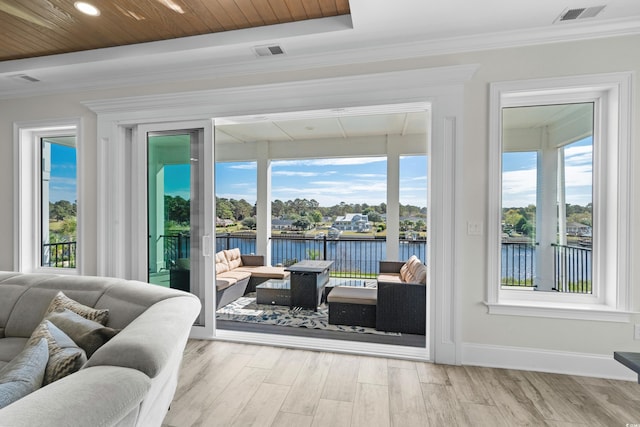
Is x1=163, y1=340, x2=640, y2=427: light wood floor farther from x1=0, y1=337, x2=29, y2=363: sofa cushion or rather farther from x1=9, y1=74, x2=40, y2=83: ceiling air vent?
x1=9, y1=74, x2=40, y2=83: ceiling air vent

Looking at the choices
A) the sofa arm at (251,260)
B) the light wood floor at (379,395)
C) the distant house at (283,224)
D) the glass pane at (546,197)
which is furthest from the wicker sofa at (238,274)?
the glass pane at (546,197)

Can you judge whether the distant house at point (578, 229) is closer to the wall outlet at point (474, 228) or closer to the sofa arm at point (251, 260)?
the wall outlet at point (474, 228)

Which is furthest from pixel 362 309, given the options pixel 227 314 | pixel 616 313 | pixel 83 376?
pixel 83 376

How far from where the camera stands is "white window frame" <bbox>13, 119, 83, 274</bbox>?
3551 mm

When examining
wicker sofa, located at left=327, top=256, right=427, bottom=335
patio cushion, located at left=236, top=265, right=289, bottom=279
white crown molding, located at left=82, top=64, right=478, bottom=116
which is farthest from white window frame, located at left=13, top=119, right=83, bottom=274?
wicker sofa, located at left=327, top=256, right=427, bottom=335

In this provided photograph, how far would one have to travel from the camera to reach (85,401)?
2.88 feet

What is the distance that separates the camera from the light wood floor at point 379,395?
6.13 feet

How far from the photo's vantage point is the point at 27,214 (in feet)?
11.9

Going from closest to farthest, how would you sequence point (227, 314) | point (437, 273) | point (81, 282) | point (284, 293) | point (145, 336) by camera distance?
point (145, 336)
point (81, 282)
point (437, 273)
point (227, 314)
point (284, 293)

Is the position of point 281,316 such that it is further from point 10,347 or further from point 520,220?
point 520,220

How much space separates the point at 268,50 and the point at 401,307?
9.42 ft

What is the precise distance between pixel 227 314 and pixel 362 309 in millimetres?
1801

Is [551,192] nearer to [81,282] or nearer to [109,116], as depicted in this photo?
[81,282]

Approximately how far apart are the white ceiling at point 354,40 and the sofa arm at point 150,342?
220 cm
